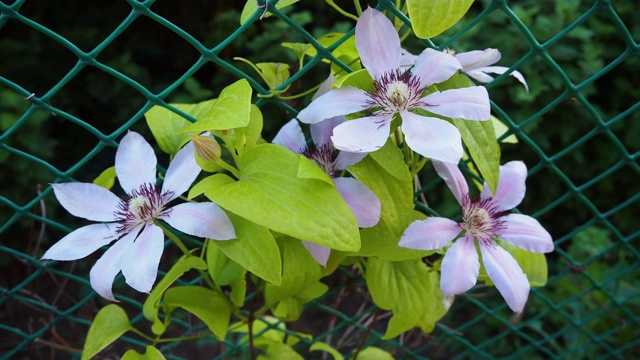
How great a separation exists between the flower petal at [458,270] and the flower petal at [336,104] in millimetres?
192

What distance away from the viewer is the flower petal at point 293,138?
30.9 inches

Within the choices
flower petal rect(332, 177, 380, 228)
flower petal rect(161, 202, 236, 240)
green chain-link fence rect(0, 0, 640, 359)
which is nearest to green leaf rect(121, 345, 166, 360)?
flower petal rect(161, 202, 236, 240)

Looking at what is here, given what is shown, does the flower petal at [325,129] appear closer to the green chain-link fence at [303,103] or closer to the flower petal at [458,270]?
the flower petal at [458,270]

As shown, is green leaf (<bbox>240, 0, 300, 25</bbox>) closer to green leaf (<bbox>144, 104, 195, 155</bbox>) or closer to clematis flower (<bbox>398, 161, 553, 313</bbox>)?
green leaf (<bbox>144, 104, 195, 155</bbox>)

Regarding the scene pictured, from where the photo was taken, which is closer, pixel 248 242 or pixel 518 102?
pixel 248 242

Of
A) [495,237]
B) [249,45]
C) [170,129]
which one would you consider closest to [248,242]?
[170,129]

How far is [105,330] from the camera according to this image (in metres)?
0.83

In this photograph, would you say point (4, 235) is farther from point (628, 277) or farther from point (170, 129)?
point (628, 277)

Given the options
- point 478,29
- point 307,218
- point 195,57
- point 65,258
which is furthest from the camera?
point 195,57

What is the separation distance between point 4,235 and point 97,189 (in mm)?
1383

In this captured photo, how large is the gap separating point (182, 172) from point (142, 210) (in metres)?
0.06

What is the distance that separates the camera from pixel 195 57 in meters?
2.27

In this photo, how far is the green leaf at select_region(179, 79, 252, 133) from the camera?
601mm

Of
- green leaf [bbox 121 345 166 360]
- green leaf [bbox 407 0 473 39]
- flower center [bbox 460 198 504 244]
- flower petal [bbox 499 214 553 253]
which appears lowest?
flower petal [bbox 499 214 553 253]
